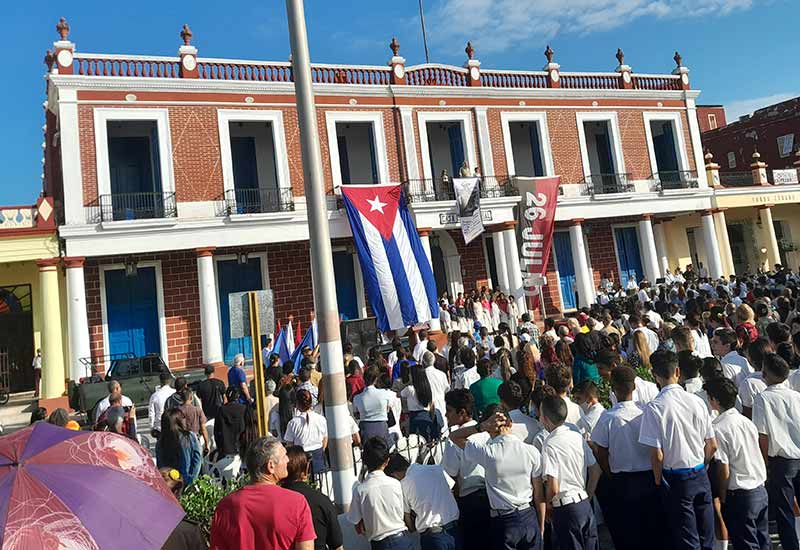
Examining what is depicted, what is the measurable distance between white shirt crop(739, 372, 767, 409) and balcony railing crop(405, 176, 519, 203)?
561 inches

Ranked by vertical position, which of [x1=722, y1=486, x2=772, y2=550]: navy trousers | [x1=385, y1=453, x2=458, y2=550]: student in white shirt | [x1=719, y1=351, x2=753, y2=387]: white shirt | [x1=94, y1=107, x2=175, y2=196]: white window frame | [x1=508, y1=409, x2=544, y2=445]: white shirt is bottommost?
[x1=722, y1=486, x2=772, y2=550]: navy trousers

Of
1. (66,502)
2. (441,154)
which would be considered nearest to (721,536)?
(66,502)

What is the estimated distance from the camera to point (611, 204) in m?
21.6

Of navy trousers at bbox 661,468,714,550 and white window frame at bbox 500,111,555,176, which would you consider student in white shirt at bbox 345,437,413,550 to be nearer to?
navy trousers at bbox 661,468,714,550

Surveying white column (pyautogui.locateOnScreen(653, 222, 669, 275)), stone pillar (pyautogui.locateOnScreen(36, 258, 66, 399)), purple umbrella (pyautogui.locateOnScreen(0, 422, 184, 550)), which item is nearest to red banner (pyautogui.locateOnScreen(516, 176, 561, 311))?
white column (pyautogui.locateOnScreen(653, 222, 669, 275))

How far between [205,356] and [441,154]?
11.1 m

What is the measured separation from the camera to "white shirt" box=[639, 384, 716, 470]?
4164 millimetres

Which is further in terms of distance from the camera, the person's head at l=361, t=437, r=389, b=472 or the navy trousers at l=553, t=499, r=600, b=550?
the navy trousers at l=553, t=499, r=600, b=550

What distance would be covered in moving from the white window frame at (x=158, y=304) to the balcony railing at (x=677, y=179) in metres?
18.5

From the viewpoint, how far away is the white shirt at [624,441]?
434 cm

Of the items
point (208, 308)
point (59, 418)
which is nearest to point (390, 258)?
point (208, 308)

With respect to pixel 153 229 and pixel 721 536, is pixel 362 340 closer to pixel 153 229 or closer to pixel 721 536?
pixel 153 229

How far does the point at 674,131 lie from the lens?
23.6 m

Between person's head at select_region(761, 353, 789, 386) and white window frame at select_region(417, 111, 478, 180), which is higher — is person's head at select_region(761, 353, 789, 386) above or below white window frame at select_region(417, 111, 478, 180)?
below
